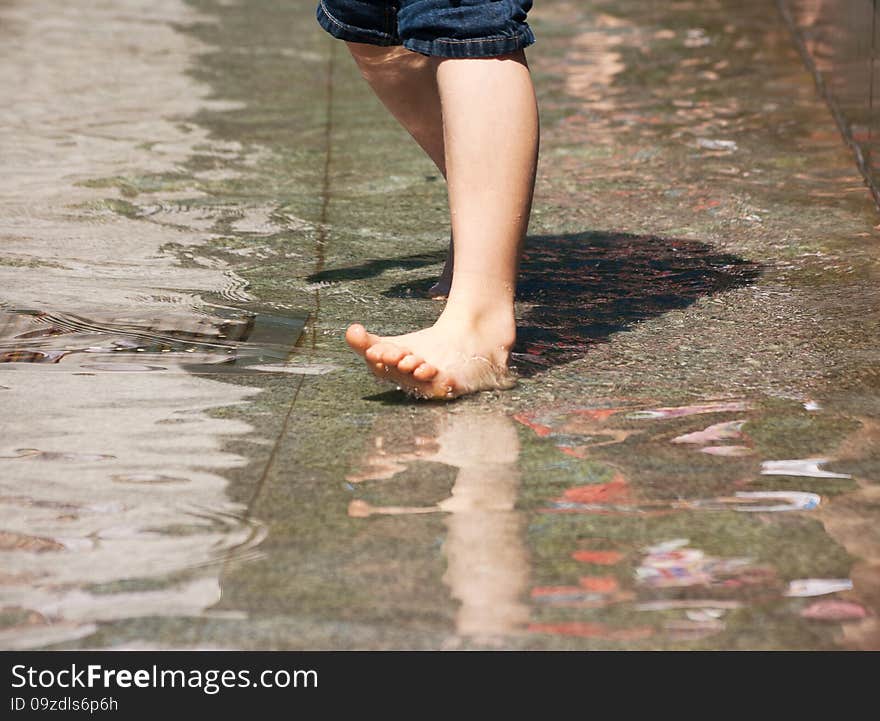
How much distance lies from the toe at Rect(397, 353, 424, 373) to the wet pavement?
0.07 m

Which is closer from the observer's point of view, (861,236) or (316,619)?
(316,619)

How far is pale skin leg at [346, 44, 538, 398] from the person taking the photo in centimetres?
203

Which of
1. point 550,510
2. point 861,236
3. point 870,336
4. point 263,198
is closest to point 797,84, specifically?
point 861,236

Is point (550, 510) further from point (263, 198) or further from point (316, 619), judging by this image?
point (263, 198)

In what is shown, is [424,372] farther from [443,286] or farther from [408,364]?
[443,286]

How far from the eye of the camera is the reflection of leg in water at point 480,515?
1405 millimetres

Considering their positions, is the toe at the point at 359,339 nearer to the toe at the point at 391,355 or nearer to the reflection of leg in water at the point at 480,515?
the toe at the point at 391,355

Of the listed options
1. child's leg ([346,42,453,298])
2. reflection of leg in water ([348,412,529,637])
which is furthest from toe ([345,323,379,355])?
child's leg ([346,42,453,298])

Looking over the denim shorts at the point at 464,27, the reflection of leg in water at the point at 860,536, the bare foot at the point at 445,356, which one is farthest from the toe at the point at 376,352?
the reflection of leg in water at the point at 860,536

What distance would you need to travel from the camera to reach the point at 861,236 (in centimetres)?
290

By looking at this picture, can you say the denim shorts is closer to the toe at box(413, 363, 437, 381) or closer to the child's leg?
the child's leg

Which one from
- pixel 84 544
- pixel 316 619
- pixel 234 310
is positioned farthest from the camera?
pixel 234 310

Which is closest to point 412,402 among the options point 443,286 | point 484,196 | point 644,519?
point 484,196
